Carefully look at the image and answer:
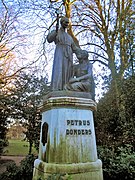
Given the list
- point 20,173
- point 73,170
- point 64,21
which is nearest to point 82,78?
point 64,21

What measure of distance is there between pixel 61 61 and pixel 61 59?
56 millimetres

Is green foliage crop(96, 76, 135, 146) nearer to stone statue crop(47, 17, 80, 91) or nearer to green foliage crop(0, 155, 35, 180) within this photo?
green foliage crop(0, 155, 35, 180)

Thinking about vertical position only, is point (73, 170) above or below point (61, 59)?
below

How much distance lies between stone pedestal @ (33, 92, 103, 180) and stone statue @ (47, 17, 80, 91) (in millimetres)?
518

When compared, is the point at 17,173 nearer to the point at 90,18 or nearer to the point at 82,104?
the point at 82,104

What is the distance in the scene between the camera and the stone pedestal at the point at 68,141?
3.84 m

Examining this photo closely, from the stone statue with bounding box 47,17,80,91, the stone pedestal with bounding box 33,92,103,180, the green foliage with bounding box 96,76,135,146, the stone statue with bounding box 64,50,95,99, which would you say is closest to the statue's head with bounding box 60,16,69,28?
the stone statue with bounding box 47,17,80,91

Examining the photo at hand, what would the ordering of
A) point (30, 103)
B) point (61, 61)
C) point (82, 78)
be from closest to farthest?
point (82, 78)
point (61, 61)
point (30, 103)

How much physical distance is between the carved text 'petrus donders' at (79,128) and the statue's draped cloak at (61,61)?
906 mm

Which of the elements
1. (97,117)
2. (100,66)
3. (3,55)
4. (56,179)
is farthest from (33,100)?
(56,179)

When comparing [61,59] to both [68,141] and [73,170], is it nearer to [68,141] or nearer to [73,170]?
[68,141]

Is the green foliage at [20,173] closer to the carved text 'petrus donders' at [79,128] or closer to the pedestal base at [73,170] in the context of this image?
the pedestal base at [73,170]

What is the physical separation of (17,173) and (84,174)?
3.13 m

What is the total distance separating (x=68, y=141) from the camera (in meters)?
3.99
